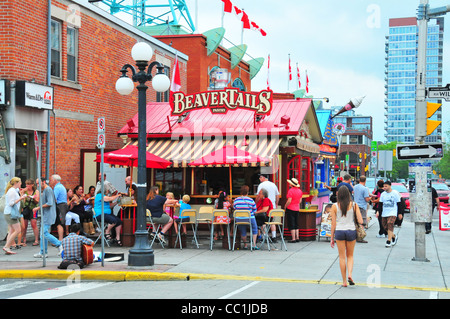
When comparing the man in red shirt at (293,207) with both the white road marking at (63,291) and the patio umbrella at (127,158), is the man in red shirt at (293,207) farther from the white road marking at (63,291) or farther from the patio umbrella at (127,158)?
the white road marking at (63,291)

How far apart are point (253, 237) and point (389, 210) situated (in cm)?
378

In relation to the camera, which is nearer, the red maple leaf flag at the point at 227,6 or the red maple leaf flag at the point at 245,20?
Result: the red maple leaf flag at the point at 227,6

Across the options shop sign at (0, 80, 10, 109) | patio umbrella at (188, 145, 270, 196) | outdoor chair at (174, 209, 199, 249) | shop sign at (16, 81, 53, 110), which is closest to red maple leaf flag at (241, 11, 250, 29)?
patio umbrella at (188, 145, 270, 196)

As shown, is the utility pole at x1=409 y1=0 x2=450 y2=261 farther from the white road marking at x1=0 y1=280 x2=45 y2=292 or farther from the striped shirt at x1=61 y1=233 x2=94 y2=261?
the white road marking at x1=0 y1=280 x2=45 y2=292

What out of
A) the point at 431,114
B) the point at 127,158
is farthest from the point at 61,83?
the point at 431,114

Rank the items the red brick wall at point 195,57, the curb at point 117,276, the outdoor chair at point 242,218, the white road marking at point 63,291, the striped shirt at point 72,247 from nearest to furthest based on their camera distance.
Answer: the white road marking at point 63,291
the curb at point 117,276
the striped shirt at point 72,247
the outdoor chair at point 242,218
the red brick wall at point 195,57

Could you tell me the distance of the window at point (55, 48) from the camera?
16.8 meters

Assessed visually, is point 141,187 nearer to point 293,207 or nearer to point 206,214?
point 206,214

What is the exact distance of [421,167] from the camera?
12352 millimetres

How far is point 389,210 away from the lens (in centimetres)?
1486

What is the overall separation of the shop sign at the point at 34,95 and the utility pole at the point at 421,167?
9901 millimetres

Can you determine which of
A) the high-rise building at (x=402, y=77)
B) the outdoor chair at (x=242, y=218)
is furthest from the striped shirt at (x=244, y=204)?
the high-rise building at (x=402, y=77)
